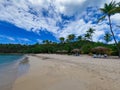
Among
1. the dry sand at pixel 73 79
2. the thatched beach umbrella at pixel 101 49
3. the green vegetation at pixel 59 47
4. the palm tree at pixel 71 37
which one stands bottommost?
the dry sand at pixel 73 79

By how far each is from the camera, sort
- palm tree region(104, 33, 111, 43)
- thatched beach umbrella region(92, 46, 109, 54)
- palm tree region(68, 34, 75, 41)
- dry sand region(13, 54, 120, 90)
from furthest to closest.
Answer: palm tree region(68, 34, 75, 41) < palm tree region(104, 33, 111, 43) < thatched beach umbrella region(92, 46, 109, 54) < dry sand region(13, 54, 120, 90)

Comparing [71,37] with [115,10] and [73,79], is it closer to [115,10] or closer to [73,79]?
[115,10]

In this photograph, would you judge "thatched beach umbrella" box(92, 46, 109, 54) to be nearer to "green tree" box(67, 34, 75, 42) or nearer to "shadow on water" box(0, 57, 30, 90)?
"shadow on water" box(0, 57, 30, 90)

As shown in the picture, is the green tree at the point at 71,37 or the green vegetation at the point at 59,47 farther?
the green tree at the point at 71,37

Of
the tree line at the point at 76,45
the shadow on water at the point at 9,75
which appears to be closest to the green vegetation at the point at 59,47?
the tree line at the point at 76,45

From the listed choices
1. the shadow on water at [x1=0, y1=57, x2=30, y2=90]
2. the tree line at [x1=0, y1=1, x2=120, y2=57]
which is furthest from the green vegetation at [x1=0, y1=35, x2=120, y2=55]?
the shadow on water at [x1=0, y1=57, x2=30, y2=90]

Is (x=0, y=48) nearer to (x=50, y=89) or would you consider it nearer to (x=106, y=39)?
(x=106, y=39)

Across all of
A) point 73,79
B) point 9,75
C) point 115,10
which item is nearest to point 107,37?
point 115,10

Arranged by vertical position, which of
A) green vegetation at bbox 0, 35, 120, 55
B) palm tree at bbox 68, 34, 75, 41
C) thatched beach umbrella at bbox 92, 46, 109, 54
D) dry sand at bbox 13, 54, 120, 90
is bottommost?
dry sand at bbox 13, 54, 120, 90

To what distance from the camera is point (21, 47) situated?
108 meters

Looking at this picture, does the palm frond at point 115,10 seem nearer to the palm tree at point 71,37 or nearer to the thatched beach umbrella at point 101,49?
the thatched beach umbrella at point 101,49

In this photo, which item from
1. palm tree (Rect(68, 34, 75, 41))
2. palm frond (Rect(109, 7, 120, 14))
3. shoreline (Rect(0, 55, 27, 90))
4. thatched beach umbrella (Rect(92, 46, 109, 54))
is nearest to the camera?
shoreline (Rect(0, 55, 27, 90))

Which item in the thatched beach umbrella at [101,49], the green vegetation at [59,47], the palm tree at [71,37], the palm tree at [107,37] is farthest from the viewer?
the palm tree at [71,37]

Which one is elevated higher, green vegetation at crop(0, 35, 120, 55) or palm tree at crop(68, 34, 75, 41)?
palm tree at crop(68, 34, 75, 41)
